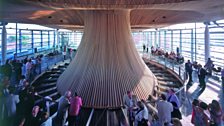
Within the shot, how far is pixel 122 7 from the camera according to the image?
8562 mm

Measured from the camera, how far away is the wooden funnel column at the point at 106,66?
10414mm

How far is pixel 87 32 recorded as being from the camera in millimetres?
11641

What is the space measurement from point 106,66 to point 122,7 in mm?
3149

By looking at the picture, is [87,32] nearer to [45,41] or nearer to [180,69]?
[180,69]

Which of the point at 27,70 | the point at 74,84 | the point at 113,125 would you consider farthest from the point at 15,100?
the point at 27,70

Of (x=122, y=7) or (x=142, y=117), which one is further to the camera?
(x=122, y=7)

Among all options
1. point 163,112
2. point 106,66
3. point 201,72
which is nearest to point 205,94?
point 201,72

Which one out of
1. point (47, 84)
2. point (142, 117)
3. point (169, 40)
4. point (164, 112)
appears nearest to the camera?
point (142, 117)

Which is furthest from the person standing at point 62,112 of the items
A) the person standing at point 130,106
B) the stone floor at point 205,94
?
the stone floor at point 205,94

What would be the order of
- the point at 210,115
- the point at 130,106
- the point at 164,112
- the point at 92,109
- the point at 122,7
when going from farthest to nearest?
the point at 92,109
the point at 122,7
the point at 130,106
the point at 164,112
the point at 210,115

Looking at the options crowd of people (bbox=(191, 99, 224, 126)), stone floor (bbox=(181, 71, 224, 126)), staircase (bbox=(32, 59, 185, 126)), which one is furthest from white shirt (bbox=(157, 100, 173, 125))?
staircase (bbox=(32, 59, 185, 126))

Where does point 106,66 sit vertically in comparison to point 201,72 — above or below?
above

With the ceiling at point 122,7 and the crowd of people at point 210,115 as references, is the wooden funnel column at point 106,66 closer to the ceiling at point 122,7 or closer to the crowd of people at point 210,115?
the ceiling at point 122,7

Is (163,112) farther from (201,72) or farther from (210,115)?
(201,72)
